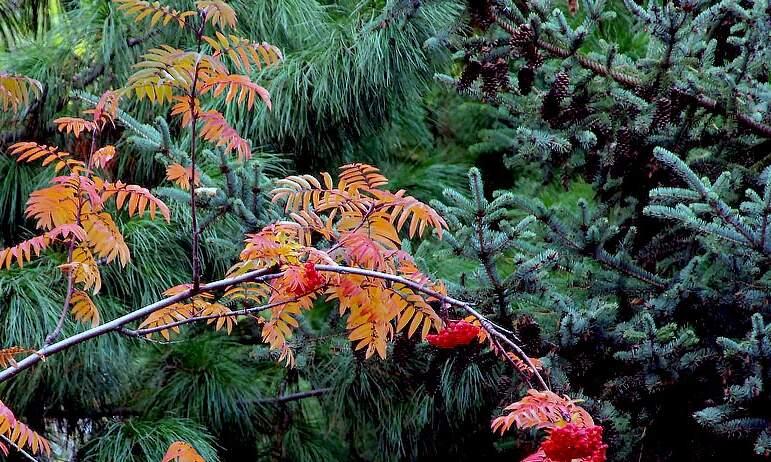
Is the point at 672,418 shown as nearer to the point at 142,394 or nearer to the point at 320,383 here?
the point at 320,383

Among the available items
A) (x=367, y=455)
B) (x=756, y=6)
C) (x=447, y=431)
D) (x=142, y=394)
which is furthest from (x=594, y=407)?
(x=142, y=394)

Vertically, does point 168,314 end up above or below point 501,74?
below

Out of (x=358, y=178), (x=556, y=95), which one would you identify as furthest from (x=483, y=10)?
(x=358, y=178)

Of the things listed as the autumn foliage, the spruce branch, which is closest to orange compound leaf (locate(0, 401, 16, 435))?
the autumn foliage

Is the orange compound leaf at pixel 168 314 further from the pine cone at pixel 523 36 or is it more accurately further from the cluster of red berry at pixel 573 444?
the pine cone at pixel 523 36

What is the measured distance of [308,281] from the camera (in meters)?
1.27

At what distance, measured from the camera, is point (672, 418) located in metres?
2.18

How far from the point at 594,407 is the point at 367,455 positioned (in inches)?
46.7

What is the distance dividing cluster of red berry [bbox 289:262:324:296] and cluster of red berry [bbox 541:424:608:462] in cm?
38

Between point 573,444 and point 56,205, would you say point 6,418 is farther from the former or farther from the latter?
point 573,444

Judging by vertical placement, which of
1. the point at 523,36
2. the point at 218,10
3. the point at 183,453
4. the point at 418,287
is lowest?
the point at 183,453

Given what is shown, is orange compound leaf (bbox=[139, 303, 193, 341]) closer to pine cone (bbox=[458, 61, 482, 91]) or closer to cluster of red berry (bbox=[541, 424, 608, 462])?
cluster of red berry (bbox=[541, 424, 608, 462])

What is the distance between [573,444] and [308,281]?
42 cm

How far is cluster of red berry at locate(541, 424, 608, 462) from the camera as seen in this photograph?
1.19 metres
